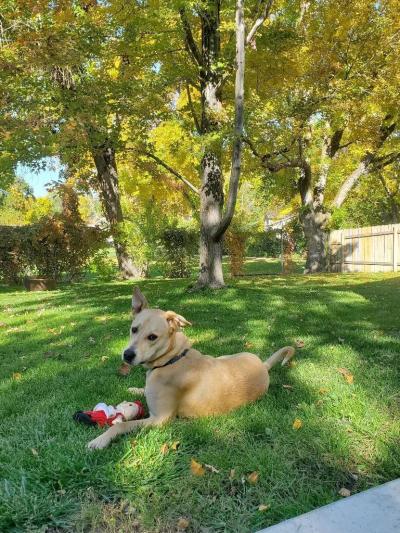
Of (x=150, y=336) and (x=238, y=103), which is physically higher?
(x=238, y=103)

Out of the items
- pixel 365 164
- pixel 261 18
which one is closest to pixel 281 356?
pixel 261 18

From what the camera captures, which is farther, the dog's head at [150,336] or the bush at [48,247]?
the bush at [48,247]

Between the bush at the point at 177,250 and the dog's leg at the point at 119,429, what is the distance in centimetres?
1574

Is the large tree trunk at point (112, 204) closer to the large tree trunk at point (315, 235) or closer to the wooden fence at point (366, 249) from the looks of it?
the large tree trunk at point (315, 235)

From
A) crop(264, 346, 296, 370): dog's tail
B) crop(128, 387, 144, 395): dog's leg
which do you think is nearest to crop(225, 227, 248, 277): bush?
crop(264, 346, 296, 370): dog's tail

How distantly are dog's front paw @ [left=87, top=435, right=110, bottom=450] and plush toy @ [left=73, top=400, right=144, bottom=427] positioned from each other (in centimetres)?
26

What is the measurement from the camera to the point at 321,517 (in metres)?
2.37

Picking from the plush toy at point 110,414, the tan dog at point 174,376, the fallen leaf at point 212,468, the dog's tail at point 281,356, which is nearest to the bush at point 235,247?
the dog's tail at point 281,356

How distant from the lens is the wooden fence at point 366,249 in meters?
20.3

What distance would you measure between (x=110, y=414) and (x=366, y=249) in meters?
20.7

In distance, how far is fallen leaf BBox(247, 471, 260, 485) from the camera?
2824 millimetres

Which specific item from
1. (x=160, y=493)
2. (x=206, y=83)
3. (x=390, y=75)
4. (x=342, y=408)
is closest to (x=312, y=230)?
(x=390, y=75)

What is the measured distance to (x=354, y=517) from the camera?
236 centimetres

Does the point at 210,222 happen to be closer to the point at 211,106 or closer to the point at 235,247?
the point at 211,106
